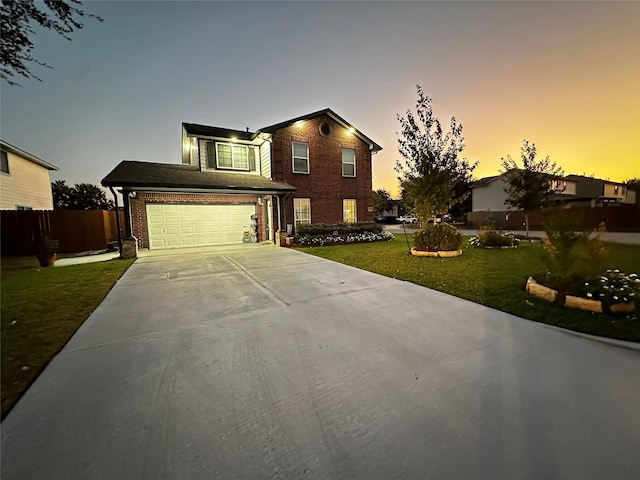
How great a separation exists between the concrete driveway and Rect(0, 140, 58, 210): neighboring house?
1499 cm

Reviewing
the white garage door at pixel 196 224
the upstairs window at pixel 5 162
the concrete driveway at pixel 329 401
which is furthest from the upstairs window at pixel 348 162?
the upstairs window at pixel 5 162

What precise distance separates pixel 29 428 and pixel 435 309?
4.66m

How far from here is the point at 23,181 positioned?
572 inches

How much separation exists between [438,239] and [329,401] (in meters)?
8.52

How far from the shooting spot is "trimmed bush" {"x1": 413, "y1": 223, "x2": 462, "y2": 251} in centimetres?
938

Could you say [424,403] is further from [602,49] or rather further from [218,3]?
[602,49]

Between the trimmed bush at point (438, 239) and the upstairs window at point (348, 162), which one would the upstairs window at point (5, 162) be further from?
the trimmed bush at point (438, 239)

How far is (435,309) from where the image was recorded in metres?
4.30

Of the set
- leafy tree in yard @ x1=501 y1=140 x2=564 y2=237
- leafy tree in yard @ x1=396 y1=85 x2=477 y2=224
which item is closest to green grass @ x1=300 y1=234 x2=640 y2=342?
leafy tree in yard @ x1=396 y1=85 x2=477 y2=224

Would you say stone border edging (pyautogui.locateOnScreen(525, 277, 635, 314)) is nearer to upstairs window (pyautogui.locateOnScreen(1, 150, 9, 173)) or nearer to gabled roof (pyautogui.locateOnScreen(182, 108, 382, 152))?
gabled roof (pyautogui.locateOnScreen(182, 108, 382, 152))

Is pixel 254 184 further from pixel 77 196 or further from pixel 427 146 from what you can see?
pixel 77 196

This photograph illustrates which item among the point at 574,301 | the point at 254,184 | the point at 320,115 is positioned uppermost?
the point at 320,115

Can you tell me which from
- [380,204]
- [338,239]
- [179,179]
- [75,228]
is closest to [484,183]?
[380,204]

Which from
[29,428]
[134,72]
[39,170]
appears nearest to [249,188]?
[134,72]
